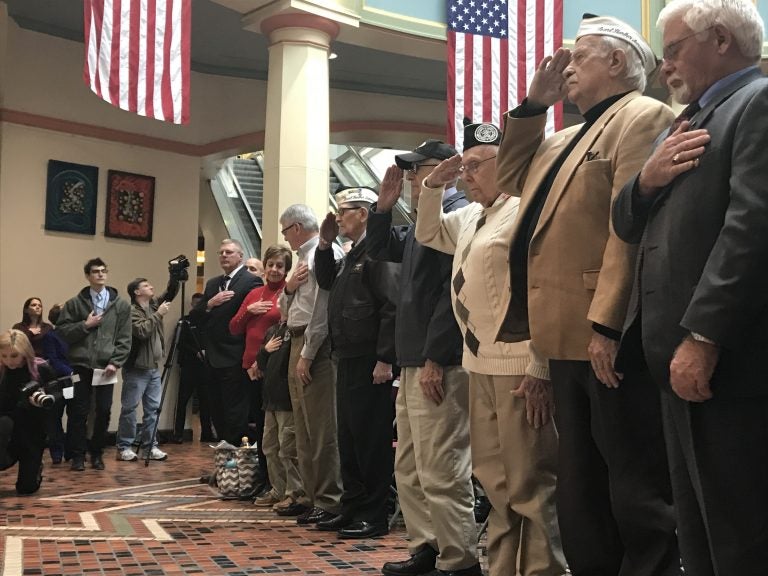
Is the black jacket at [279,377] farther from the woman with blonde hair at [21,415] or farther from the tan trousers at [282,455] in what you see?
the woman with blonde hair at [21,415]

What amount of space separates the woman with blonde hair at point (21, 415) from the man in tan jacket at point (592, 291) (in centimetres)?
402

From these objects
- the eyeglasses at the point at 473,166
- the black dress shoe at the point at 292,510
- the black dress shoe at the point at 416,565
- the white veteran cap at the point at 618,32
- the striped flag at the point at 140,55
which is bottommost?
the black dress shoe at the point at 292,510

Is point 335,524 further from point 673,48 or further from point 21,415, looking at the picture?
point 673,48

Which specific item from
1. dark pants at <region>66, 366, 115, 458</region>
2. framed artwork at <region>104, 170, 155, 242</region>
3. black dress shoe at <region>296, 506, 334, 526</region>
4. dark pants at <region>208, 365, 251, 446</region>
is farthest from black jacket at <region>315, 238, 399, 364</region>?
framed artwork at <region>104, 170, 155, 242</region>

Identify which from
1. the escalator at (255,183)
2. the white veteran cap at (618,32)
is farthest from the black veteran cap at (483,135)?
the escalator at (255,183)

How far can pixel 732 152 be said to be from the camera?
1.64 metres

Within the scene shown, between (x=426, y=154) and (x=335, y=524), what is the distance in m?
1.87

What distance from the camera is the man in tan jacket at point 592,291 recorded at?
1.99 meters

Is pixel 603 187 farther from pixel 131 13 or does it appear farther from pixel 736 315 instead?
pixel 131 13

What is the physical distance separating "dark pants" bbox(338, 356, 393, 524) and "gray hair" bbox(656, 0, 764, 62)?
104 inches

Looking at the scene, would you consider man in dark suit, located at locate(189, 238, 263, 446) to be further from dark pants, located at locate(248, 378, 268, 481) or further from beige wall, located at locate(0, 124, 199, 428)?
beige wall, located at locate(0, 124, 199, 428)

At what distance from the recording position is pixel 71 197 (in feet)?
29.8

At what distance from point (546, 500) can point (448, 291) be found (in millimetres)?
1040

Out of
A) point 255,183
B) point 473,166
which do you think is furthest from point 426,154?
point 255,183
